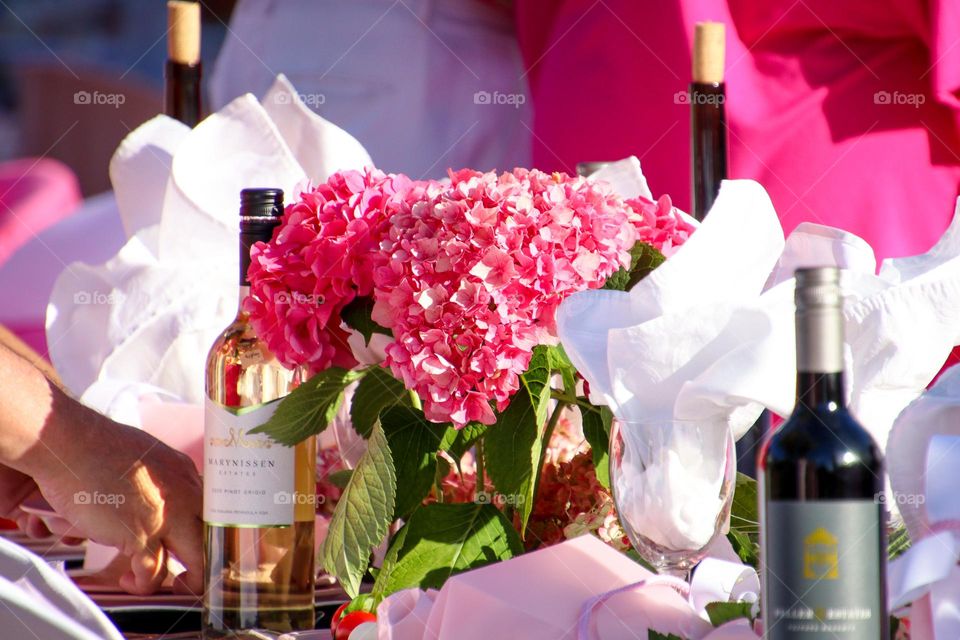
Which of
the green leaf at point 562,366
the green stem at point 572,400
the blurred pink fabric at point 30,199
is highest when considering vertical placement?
the blurred pink fabric at point 30,199

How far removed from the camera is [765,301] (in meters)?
0.58

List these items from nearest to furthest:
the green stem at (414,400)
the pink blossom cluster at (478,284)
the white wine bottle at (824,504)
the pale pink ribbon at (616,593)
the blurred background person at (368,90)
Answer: the white wine bottle at (824,504), the pale pink ribbon at (616,593), the pink blossom cluster at (478,284), the green stem at (414,400), the blurred background person at (368,90)

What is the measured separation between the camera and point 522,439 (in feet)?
2.40

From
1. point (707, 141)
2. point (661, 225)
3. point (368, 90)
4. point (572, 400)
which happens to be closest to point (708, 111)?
point (707, 141)

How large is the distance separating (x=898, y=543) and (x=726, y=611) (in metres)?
0.14

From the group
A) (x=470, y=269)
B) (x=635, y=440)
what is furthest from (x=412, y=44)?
(x=635, y=440)

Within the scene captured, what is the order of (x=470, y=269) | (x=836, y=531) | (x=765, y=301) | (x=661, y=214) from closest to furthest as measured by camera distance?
(x=836, y=531)
(x=765, y=301)
(x=470, y=269)
(x=661, y=214)

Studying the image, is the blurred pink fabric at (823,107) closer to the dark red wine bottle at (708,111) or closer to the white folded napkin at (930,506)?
the dark red wine bottle at (708,111)

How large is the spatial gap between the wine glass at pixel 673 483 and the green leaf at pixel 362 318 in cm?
21

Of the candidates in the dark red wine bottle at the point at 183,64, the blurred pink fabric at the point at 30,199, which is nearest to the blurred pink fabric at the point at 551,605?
the dark red wine bottle at the point at 183,64

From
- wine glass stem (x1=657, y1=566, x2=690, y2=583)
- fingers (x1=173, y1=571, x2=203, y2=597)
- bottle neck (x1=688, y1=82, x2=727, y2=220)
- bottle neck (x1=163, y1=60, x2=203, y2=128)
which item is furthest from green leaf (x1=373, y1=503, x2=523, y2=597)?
bottle neck (x1=163, y1=60, x2=203, y2=128)

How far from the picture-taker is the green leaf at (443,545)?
28.1 inches

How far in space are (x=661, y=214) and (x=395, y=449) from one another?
25 centimetres

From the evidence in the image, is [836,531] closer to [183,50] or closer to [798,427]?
[798,427]
